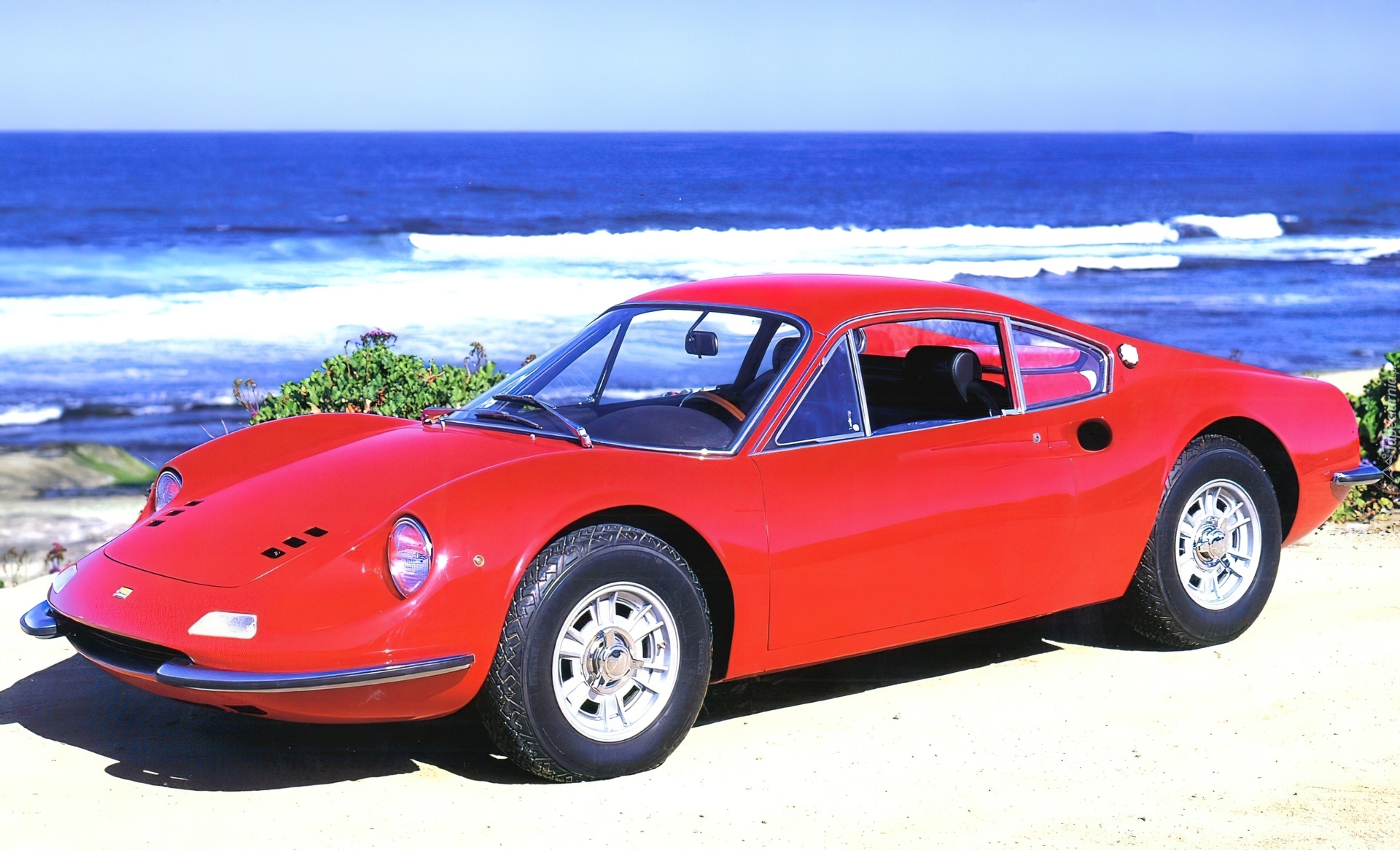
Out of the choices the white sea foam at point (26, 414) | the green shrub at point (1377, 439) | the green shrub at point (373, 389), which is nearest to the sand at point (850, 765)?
the green shrub at point (373, 389)

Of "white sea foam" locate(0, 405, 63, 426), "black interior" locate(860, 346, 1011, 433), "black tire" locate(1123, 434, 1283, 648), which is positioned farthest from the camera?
"white sea foam" locate(0, 405, 63, 426)

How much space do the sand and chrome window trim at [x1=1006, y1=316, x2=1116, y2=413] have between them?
44.6 inches

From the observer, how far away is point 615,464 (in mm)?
4422

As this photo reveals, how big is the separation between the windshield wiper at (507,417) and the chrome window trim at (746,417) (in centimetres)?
3

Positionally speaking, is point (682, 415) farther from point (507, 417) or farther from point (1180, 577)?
point (1180, 577)

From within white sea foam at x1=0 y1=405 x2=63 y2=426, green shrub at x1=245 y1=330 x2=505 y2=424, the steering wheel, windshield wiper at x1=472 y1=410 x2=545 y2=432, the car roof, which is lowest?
white sea foam at x1=0 y1=405 x2=63 y2=426

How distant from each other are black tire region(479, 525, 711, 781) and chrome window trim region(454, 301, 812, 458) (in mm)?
427

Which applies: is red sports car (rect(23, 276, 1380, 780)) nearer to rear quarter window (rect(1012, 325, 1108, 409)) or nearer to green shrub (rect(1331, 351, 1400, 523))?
rear quarter window (rect(1012, 325, 1108, 409))

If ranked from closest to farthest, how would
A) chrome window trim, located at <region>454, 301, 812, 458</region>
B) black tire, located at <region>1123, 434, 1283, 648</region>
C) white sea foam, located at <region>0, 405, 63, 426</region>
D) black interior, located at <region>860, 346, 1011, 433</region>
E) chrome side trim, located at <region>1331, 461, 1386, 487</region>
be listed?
chrome window trim, located at <region>454, 301, 812, 458</region>
black interior, located at <region>860, 346, 1011, 433</region>
black tire, located at <region>1123, 434, 1283, 648</region>
chrome side trim, located at <region>1331, 461, 1386, 487</region>
white sea foam, located at <region>0, 405, 63, 426</region>

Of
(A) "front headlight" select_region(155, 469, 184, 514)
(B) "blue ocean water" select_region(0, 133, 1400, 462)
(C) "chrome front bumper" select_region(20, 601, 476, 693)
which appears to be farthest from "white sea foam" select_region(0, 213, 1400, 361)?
(C) "chrome front bumper" select_region(20, 601, 476, 693)

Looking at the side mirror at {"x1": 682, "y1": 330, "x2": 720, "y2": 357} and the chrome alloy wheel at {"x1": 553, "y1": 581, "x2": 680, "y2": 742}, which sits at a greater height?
the side mirror at {"x1": 682, "y1": 330, "x2": 720, "y2": 357}

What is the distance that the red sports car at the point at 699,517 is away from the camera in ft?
13.3

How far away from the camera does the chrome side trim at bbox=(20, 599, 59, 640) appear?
4.57 metres

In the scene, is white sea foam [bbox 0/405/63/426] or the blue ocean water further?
the blue ocean water
